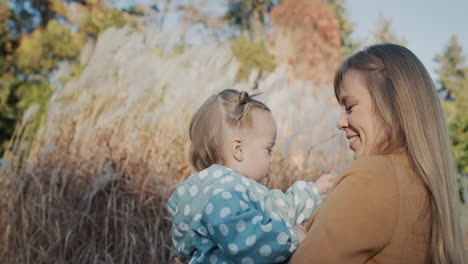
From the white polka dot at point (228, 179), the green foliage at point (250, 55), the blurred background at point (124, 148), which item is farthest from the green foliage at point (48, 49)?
the white polka dot at point (228, 179)

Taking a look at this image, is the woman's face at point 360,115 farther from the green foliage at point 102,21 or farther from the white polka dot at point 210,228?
the green foliage at point 102,21

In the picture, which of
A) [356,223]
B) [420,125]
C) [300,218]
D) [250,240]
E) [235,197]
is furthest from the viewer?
[300,218]

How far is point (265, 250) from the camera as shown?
1.25 meters

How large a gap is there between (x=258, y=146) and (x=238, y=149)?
8cm

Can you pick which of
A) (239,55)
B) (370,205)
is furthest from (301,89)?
(239,55)

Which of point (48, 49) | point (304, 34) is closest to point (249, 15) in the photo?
point (304, 34)

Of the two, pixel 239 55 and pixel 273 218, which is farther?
pixel 239 55

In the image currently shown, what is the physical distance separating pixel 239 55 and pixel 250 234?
895cm

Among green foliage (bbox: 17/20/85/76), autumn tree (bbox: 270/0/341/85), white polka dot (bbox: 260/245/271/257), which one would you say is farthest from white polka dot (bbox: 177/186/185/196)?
autumn tree (bbox: 270/0/341/85)

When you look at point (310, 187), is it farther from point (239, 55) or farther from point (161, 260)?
point (239, 55)

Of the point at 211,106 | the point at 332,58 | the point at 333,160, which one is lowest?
the point at 333,160

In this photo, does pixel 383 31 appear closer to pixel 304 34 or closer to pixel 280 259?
pixel 304 34

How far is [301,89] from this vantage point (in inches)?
149

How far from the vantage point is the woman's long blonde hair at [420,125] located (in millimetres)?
1070
